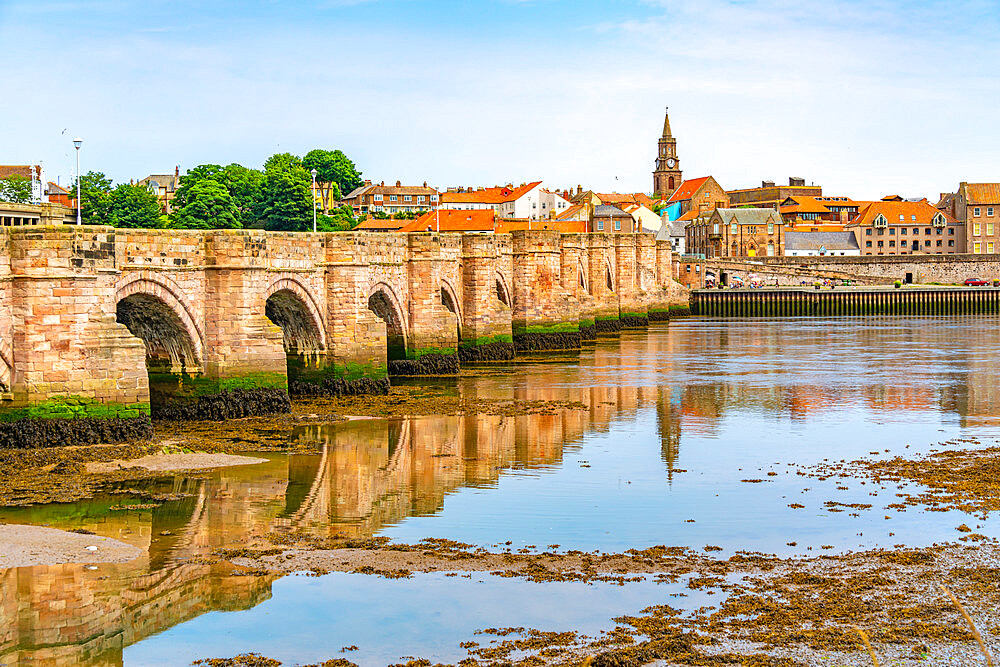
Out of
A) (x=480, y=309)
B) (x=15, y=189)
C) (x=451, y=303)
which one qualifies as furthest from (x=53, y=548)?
(x=15, y=189)

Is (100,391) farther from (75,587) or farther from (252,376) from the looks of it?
(75,587)

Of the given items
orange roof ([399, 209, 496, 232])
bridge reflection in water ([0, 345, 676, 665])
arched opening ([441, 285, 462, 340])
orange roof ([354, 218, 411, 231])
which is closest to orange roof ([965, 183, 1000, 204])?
orange roof ([399, 209, 496, 232])

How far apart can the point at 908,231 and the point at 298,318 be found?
117593 millimetres

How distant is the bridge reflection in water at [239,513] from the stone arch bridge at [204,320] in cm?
288

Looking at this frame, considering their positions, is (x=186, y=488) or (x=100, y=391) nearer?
(x=186, y=488)

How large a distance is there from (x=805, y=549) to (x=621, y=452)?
918 centimetres

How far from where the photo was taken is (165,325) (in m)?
29.3

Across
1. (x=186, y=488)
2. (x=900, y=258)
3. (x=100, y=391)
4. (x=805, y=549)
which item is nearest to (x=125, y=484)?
(x=186, y=488)

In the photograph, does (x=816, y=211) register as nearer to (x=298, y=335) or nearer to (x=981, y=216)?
(x=981, y=216)

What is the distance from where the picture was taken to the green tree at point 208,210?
316 feet

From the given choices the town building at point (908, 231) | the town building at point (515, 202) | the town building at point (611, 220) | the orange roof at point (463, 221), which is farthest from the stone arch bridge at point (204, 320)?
the town building at point (908, 231)

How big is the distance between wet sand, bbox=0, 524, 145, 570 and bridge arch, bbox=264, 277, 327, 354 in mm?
16381

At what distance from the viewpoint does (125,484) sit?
834 inches

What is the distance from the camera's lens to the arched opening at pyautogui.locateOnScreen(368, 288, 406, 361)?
39469 millimetres
